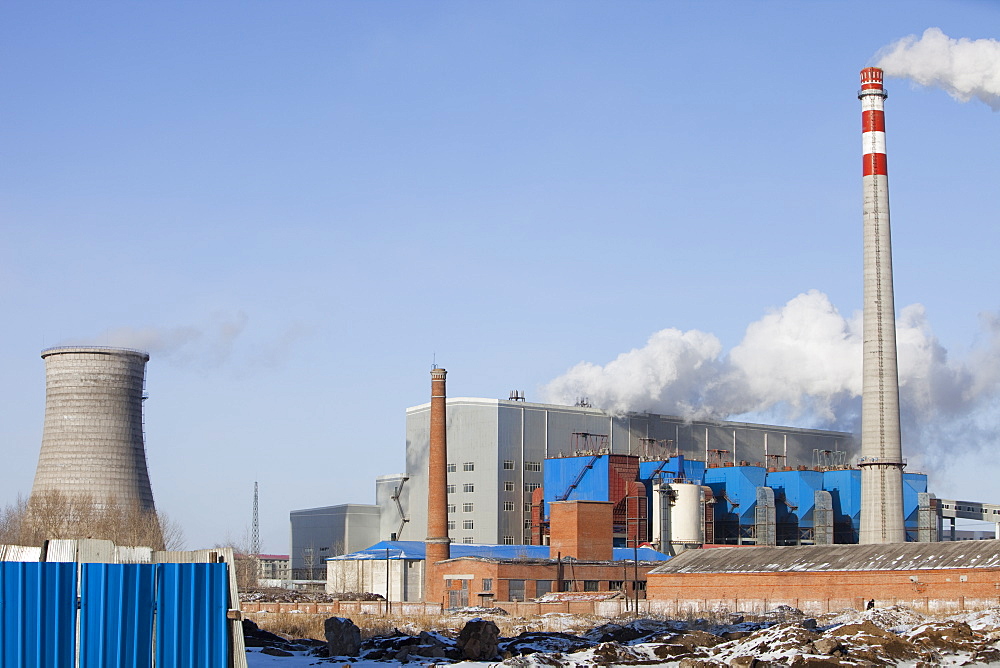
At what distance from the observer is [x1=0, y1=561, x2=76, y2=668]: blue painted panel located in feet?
36.0

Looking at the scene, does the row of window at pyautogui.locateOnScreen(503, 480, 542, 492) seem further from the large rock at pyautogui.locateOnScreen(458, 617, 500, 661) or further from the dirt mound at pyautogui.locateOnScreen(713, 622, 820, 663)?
the large rock at pyautogui.locateOnScreen(458, 617, 500, 661)

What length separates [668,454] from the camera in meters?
66.7

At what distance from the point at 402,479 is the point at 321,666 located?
5029cm

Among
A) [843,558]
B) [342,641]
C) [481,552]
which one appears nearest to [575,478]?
[481,552]

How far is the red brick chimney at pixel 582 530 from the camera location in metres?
53.8

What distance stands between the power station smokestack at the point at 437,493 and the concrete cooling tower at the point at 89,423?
40.4 feet

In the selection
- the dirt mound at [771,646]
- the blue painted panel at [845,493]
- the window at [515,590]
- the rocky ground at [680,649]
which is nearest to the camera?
the rocky ground at [680,649]

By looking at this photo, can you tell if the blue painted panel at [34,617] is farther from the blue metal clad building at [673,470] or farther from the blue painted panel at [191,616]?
the blue metal clad building at [673,470]

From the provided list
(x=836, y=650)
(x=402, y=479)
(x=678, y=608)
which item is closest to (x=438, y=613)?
(x=678, y=608)

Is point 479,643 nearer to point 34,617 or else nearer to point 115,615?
point 115,615

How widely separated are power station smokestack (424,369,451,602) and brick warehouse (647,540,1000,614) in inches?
377

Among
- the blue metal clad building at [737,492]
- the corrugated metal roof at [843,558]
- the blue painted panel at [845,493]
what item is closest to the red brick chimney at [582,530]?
the corrugated metal roof at [843,558]

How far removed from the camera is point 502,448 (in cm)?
6259

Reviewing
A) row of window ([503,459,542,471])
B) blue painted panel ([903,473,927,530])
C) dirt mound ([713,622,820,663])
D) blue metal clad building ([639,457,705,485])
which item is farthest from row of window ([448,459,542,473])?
dirt mound ([713,622,820,663])
